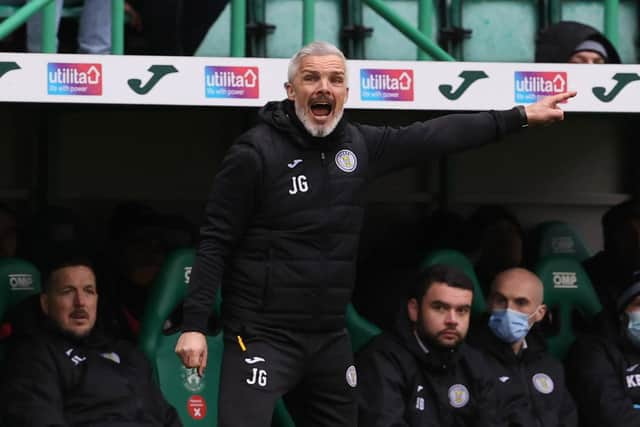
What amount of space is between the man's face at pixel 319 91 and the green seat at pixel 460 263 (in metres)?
1.90

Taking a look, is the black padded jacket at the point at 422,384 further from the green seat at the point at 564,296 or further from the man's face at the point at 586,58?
the man's face at the point at 586,58

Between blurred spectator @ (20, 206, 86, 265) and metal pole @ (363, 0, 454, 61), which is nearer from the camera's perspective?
metal pole @ (363, 0, 454, 61)

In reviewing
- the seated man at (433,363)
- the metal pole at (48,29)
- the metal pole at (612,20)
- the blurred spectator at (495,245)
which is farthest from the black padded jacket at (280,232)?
the blurred spectator at (495,245)

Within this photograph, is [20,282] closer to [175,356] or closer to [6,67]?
[175,356]

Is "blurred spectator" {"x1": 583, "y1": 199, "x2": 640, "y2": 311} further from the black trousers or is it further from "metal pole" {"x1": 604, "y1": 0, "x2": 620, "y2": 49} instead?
the black trousers

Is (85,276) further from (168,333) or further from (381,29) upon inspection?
(381,29)

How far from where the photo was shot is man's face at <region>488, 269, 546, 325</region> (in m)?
6.37

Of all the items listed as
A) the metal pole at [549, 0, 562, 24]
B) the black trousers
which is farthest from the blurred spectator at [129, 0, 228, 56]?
the metal pole at [549, 0, 562, 24]

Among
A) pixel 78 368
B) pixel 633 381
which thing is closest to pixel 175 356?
pixel 78 368

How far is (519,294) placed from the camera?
Result: 20.9ft

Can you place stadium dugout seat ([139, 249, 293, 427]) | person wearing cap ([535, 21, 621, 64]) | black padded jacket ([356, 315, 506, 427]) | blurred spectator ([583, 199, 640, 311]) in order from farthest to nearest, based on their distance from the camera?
1. blurred spectator ([583, 199, 640, 311])
2. person wearing cap ([535, 21, 621, 64])
3. stadium dugout seat ([139, 249, 293, 427])
4. black padded jacket ([356, 315, 506, 427])

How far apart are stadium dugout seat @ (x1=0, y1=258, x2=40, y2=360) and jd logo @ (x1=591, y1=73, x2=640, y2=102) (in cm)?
224

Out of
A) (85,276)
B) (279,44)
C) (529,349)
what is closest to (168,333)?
(85,276)

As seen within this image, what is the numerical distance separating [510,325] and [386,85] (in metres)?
1.19
